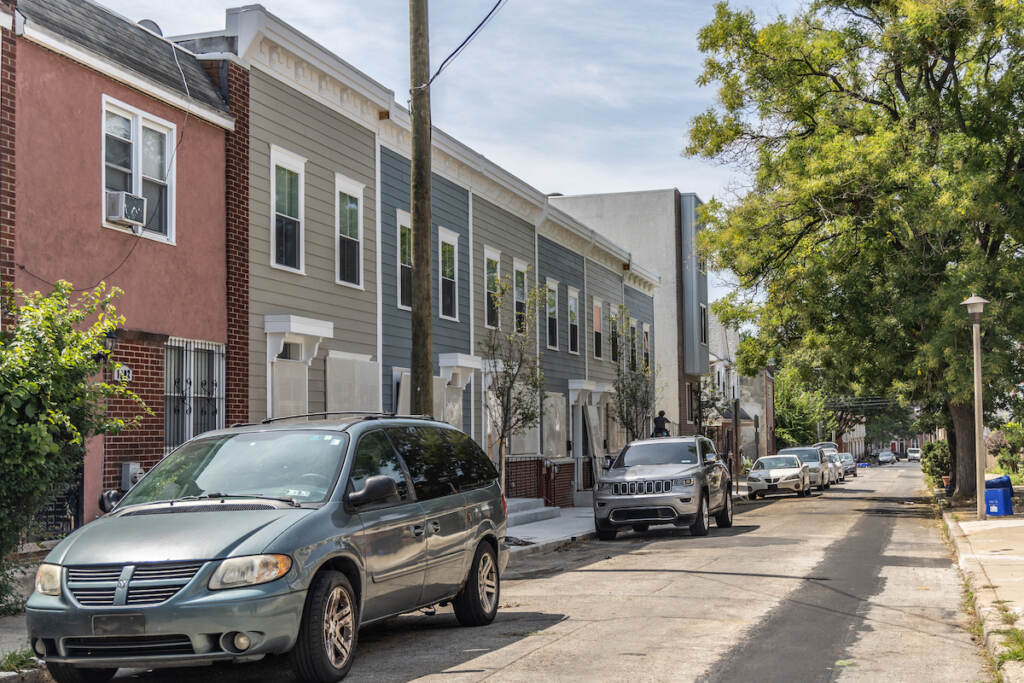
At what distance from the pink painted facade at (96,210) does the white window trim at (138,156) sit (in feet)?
0.18

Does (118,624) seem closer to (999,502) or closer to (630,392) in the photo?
(999,502)

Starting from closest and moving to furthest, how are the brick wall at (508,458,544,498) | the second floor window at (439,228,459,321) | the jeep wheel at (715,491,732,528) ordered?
the jeep wheel at (715,491,732,528), the second floor window at (439,228,459,321), the brick wall at (508,458,544,498)

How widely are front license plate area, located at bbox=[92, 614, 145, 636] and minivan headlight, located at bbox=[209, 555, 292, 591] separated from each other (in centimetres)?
46

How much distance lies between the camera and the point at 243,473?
8.00m

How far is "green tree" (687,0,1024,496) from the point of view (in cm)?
2362

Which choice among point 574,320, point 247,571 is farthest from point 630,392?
point 247,571

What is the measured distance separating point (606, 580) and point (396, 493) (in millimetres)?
5635

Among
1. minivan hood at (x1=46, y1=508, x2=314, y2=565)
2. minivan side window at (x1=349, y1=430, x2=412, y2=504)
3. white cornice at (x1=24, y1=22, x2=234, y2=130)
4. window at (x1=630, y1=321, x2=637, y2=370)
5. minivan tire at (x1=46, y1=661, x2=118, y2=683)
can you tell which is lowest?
minivan tire at (x1=46, y1=661, x2=118, y2=683)

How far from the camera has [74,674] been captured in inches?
281

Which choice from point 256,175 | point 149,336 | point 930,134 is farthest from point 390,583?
point 930,134

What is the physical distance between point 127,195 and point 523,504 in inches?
489

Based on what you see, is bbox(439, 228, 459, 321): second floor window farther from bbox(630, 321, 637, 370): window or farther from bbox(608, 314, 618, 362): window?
bbox(608, 314, 618, 362): window

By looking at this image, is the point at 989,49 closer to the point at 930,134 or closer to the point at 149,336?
the point at 930,134

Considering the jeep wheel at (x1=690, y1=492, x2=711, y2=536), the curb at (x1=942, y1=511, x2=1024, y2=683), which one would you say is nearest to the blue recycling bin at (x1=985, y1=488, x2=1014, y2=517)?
the curb at (x1=942, y1=511, x2=1024, y2=683)
